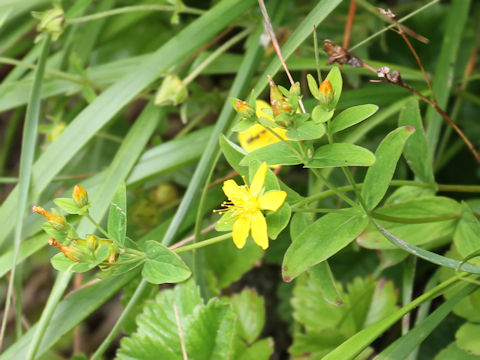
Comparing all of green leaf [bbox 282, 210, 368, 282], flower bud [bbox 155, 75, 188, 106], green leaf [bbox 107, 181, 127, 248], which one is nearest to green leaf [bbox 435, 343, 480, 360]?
green leaf [bbox 282, 210, 368, 282]

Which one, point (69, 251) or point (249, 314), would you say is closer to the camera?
point (69, 251)

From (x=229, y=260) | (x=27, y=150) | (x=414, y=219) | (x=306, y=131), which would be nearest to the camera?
(x=306, y=131)

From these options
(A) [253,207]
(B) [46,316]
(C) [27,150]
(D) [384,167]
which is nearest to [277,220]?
(A) [253,207]

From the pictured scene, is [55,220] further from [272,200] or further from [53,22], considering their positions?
[53,22]

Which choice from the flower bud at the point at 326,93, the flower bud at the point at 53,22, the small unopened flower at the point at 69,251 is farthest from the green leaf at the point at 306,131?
the flower bud at the point at 53,22

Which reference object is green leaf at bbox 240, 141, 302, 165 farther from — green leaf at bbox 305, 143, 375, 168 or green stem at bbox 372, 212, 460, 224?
green stem at bbox 372, 212, 460, 224

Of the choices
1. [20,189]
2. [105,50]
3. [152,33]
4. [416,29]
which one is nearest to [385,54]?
[416,29]
